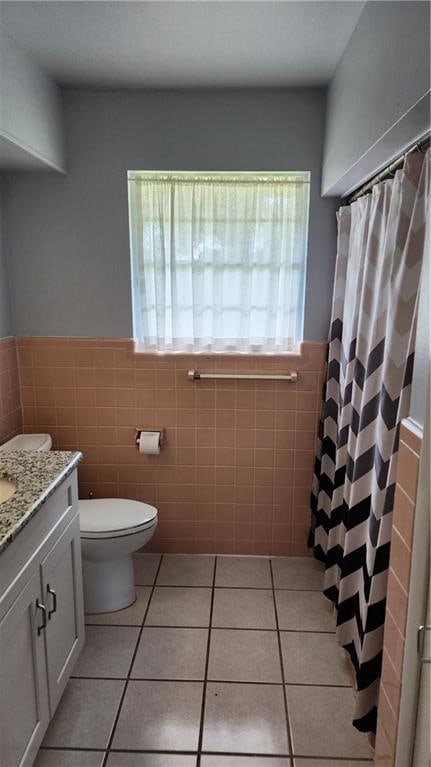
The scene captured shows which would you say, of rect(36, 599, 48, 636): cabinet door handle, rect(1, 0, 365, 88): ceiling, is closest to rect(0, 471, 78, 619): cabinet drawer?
rect(36, 599, 48, 636): cabinet door handle

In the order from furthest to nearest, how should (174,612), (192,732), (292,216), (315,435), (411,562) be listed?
(315,435) → (292,216) → (174,612) → (192,732) → (411,562)

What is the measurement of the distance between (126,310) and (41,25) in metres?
1.26

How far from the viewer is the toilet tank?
2473mm

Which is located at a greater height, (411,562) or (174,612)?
(411,562)

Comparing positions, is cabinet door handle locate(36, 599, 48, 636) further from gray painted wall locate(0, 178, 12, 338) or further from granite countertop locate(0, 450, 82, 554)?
gray painted wall locate(0, 178, 12, 338)

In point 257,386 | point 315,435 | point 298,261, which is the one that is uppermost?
point 298,261

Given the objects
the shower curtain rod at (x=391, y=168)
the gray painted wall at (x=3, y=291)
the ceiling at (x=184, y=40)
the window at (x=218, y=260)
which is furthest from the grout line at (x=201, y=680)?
the ceiling at (x=184, y=40)

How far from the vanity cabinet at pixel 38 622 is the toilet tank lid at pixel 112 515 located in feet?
1.17

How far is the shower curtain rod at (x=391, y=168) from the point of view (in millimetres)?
1425

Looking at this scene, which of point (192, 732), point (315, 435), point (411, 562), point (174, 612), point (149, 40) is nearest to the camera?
point (411, 562)

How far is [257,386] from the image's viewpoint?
2.67 metres

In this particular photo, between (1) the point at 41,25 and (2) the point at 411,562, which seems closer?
(2) the point at 411,562

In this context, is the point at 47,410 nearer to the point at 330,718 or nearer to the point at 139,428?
the point at 139,428

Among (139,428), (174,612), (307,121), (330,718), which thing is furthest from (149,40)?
(330,718)
